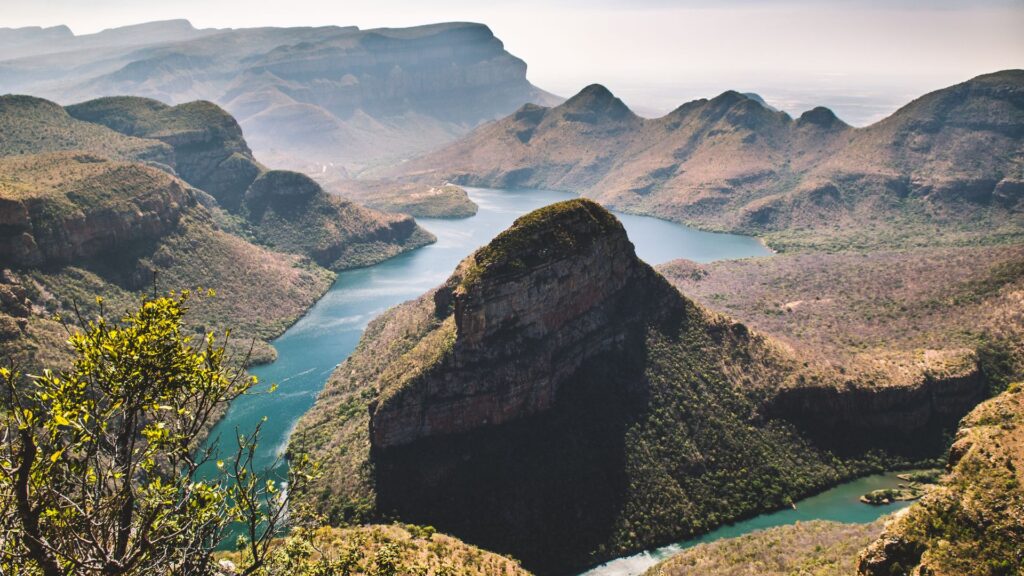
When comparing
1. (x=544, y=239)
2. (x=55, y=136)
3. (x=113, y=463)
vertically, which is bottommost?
(x=113, y=463)

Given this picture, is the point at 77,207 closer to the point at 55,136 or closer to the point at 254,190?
the point at 55,136

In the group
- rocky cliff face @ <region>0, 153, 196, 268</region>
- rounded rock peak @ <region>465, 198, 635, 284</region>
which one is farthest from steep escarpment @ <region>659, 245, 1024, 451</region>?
rocky cliff face @ <region>0, 153, 196, 268</region>

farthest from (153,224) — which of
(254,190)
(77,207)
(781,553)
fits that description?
(781,553)

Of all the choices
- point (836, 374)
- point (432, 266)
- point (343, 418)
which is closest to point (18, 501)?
point (343, 418)

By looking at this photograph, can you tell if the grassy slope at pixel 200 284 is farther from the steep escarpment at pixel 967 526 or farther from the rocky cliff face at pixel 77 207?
the steep escarpment at pixel 967 526

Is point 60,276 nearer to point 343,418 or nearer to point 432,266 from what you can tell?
point 343,418

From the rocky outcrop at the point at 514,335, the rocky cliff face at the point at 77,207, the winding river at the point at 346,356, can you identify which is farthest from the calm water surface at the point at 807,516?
the rocky cliff face at the point at 77,207
